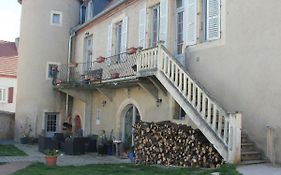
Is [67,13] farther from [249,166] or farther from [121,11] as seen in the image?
[249,166]

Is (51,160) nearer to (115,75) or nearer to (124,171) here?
(124,171)

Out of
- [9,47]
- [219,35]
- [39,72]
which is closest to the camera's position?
[219,35]

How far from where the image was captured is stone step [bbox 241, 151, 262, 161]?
8258mm

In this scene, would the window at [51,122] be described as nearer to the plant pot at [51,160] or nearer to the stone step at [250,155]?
the plant pot at [51,160]

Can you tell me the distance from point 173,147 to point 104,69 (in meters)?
6.70

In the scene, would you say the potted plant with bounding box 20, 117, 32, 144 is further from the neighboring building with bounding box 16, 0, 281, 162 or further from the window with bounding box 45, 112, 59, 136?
the window with bounding box 45, 112, 59, 136

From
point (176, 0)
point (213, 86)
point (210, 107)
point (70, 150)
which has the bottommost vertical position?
point (70, 150)

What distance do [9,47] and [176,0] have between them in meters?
24.0

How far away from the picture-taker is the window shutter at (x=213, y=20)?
1017 cm

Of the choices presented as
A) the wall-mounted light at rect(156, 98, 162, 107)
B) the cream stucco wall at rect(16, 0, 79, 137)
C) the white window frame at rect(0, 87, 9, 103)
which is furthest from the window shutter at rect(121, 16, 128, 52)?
the white window frame at rect(0, 87, 9, 103)

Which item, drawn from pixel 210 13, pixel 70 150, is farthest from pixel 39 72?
pixel 210 13

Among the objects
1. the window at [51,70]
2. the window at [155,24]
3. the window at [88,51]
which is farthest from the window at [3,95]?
the window at [155,24]

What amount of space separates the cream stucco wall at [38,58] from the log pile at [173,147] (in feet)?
34.7

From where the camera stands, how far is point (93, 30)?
18547 millimetres
